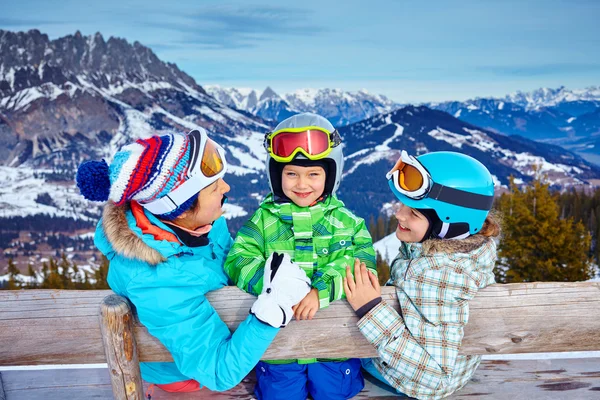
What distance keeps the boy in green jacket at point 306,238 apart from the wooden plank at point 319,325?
0.19 metres

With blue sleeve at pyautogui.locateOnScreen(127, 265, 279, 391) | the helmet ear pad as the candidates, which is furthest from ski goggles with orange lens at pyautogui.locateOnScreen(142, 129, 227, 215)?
the helmet ear pad

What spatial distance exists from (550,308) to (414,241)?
984 mm

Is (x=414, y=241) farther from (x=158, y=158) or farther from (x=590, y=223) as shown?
(x=590, y=223)

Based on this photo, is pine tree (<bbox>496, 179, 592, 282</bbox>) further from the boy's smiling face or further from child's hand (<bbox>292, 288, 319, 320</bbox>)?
child's hand (<bbox>292, 288, 319, 320</bbox>)

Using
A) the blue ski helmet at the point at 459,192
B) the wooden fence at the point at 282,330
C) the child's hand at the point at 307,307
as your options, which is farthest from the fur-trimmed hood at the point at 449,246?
the child's hand at the point at 307,307

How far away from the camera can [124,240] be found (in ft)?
9.28

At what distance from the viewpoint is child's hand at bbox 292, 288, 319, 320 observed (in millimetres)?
2842

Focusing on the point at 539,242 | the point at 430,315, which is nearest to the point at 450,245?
the point at 430,315

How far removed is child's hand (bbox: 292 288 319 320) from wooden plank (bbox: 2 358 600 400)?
1058 mm

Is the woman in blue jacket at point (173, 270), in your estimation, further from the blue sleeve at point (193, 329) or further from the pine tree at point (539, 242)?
the pine tree at point (539, 242)

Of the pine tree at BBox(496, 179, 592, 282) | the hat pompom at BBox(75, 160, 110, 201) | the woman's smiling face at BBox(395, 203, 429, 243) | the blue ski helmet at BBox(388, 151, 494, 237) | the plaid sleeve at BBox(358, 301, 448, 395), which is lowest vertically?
the pine tree at BBox(496, 179, 592, 282)

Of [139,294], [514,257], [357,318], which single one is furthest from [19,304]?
[514,257]

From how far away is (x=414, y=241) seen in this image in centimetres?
347

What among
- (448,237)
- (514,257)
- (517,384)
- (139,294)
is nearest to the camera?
(139,294)
